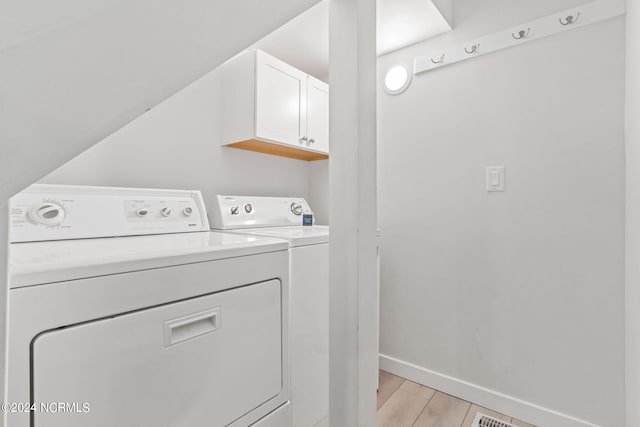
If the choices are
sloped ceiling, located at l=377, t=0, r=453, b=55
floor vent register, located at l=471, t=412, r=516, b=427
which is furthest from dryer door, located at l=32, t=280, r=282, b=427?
sloped ceiling, located at l=377, t=0, r=453, b=55

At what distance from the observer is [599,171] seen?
1451 mm

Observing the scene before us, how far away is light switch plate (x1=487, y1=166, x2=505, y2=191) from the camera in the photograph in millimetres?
1704

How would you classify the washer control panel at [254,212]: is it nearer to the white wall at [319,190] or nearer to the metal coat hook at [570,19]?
the white wall at [319,190]

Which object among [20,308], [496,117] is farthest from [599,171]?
[20,308]

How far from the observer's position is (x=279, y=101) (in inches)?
74.2

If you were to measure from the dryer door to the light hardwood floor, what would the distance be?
89 centimetres

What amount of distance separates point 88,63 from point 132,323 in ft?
2.27

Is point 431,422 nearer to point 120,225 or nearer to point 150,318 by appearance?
point 150,318

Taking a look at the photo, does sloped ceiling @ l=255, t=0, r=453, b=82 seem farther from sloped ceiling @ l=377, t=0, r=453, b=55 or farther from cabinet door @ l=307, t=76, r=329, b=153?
cabinet door @ l=307, t=76, r=329, b=153

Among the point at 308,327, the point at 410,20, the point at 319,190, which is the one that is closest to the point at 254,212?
the point at 319,190

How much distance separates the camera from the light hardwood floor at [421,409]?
5.24 feet

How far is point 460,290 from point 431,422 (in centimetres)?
73

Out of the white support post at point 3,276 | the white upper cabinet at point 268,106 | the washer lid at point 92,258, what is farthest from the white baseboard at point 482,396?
the white support post at point 3,276

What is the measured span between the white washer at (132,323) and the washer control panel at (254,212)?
0.47 metres
